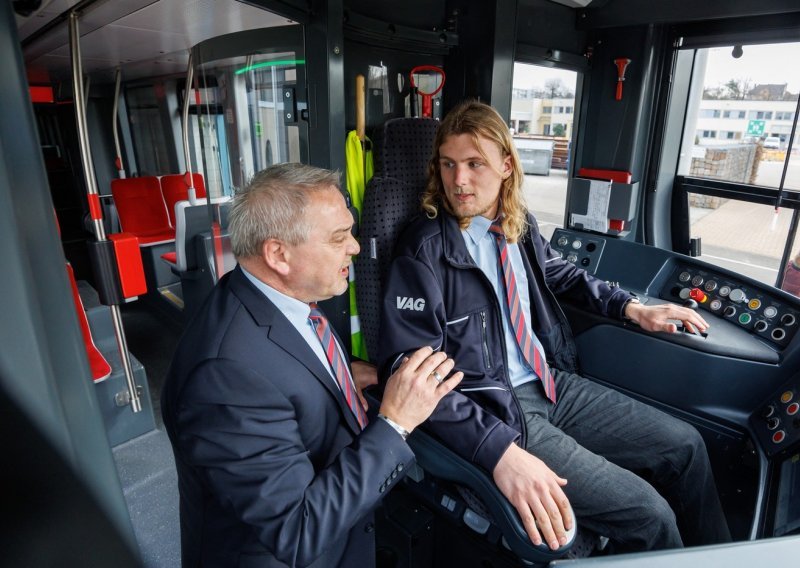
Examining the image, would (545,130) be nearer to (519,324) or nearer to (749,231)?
(749,231)

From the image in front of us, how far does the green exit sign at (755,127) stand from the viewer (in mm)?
2680

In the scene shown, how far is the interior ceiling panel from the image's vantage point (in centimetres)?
260

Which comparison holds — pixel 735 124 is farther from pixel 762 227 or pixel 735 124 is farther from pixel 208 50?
pixel 208 50

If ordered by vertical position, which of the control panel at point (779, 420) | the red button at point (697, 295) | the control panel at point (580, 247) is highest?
the control panel at point (580, 247)

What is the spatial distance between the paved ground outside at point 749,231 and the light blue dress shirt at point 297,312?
1.37m

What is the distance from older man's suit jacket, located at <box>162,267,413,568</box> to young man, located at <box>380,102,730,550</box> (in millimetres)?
404

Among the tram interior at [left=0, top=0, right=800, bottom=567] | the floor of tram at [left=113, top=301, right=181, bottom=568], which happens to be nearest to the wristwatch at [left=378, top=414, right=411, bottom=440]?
the tram interior at [left=0, top=0, right=800, bottom=567]

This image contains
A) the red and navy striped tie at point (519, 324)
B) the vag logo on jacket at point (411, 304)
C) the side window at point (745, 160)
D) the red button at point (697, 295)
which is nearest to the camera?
the vag logo on jacket at point (411, 304)

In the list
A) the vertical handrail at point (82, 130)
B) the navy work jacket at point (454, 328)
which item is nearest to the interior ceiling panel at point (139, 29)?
the vertical handrail at point (82, 130)

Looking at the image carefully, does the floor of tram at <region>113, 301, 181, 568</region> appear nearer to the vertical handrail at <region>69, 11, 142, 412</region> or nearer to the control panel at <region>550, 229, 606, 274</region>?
the vertical handrail at <region>69, 11, 142, 412</region>

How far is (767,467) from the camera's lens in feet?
6.21

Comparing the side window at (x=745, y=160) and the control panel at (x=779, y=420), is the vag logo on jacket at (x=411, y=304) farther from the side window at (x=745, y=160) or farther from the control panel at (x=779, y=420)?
the side window at (x=745, y=160)

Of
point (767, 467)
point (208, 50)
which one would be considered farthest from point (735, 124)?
point (208, 50)

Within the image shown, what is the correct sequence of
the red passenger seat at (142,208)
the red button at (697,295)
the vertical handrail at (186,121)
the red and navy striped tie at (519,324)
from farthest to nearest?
the red passenger seat at (142,208) → the vertical handrail at (186,121) → the red button at (697,295) → the red and navy striped tie at (519,324)
